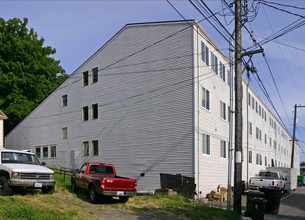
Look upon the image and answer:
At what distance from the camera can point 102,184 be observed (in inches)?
500

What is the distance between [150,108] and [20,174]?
1135 cm

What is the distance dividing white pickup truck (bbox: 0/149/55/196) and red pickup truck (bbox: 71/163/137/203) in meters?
1.60

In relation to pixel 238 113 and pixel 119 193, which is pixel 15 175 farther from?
pixel 238 113

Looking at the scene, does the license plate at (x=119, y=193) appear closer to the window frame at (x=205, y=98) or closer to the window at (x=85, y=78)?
the window frame at (x=205, y=98)

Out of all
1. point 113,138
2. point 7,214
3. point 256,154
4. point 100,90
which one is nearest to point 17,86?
point 100,90

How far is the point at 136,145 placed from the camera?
874 inches

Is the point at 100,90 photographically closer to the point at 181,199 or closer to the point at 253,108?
the point at 181,199

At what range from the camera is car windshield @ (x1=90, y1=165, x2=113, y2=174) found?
1491cm

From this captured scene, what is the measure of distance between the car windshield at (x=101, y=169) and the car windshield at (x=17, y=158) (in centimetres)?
258

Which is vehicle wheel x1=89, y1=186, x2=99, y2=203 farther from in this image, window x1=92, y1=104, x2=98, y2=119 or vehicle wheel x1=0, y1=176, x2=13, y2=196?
window x1=92, y1=104, x2=98, y2=119

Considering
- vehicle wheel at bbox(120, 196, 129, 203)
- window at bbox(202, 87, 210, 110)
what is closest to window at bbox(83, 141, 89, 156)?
window at bbox(202, 87, 210, 110)

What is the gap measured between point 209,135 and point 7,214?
15.1m

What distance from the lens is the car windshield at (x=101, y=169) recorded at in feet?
48.9

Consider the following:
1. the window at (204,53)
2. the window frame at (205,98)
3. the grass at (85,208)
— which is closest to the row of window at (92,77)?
the window at (204,53)
